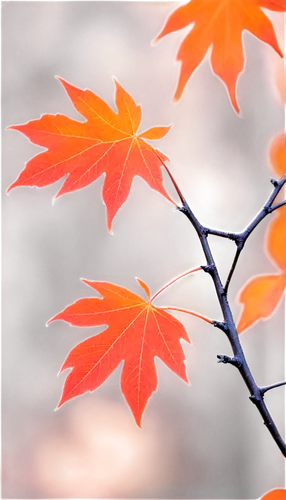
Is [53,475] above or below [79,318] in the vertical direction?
below

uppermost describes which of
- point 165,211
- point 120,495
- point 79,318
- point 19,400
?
point 165,211

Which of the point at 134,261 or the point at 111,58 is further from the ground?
the point at 111,58

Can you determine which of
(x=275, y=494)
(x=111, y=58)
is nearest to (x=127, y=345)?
(x=275, y=494)

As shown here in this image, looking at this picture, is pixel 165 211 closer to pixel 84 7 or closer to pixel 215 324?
pixel 215 324

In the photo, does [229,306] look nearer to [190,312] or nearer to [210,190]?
[190,312]

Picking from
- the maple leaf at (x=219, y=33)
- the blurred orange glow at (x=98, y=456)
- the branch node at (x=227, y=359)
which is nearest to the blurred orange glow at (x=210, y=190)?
the maple leaf at (x=219, y=33)

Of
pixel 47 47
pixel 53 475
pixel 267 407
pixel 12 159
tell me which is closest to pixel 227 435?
pixel 267 407

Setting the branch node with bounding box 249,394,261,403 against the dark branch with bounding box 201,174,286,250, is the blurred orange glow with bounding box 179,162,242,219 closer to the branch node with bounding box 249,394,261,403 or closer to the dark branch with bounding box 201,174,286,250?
the dark branch with bounding box 201,174,286,250
